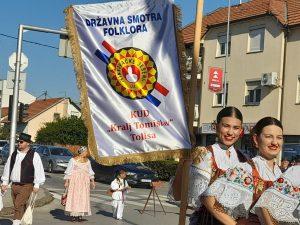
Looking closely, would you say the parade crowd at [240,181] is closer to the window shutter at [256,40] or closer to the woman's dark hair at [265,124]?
the woman's dark hair at [265,124]

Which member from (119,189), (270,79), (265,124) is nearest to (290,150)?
(270,79)

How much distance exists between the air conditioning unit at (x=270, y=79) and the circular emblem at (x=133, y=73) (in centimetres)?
2660

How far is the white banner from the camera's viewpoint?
186 inches

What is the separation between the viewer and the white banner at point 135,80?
4723 millimetres

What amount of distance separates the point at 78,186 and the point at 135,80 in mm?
8966

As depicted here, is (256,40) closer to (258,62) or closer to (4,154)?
(258,62)

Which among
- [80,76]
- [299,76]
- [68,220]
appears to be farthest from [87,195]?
[299,76]

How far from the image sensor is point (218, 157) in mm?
4441

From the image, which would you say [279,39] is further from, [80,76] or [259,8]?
[80,76]

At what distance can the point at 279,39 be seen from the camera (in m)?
31.3

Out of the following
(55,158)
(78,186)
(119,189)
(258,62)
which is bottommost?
(55,158)

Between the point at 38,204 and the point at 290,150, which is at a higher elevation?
the point at 290,150

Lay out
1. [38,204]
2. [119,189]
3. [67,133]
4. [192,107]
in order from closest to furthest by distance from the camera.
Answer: [192,107], [119,189], [38,204], [67,133]

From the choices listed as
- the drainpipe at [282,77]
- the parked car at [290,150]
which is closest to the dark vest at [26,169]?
the parked car at [290,150]
